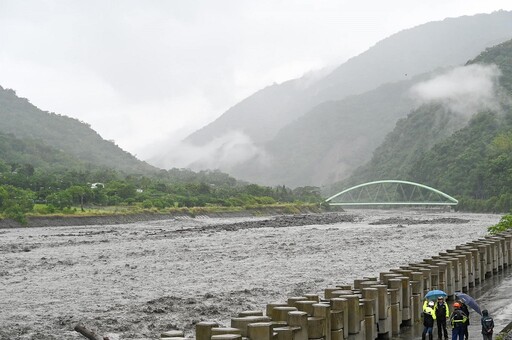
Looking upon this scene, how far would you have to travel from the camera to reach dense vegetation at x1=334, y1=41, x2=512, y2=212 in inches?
4422

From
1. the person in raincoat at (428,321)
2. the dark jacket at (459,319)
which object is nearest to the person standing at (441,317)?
the person in raincoat at (428,321)

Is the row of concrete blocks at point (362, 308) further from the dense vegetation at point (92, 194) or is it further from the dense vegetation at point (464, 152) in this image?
the dense vegetation at point (464, 152)

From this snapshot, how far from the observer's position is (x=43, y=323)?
55.0 feet

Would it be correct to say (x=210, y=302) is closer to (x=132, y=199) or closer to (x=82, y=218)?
(x=82, y=218)

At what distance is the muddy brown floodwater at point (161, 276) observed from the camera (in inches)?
674

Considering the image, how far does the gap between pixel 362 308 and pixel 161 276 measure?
53.0ft

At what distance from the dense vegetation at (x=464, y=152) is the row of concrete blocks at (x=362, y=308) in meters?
85.5

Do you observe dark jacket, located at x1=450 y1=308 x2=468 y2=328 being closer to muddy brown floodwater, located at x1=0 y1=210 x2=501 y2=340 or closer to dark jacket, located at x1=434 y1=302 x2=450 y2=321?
dark jacket, located at x1=434 y1=302 x2=450 y2=321

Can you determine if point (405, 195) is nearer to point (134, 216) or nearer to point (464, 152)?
point (464, 152)

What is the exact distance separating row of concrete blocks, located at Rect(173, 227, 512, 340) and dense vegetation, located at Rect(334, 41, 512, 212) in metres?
85.5

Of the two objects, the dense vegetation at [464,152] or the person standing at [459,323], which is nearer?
the person standing at [459,323]

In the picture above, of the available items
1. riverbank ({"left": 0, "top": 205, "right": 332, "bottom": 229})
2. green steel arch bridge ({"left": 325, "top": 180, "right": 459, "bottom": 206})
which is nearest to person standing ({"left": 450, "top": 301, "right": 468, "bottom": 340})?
riverbank ({"left": 0, "top": 205, "right": 332, "bottom": 229})

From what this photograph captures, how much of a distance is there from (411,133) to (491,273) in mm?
173750

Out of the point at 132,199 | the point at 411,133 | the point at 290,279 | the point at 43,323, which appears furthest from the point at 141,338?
the point at 411,133
